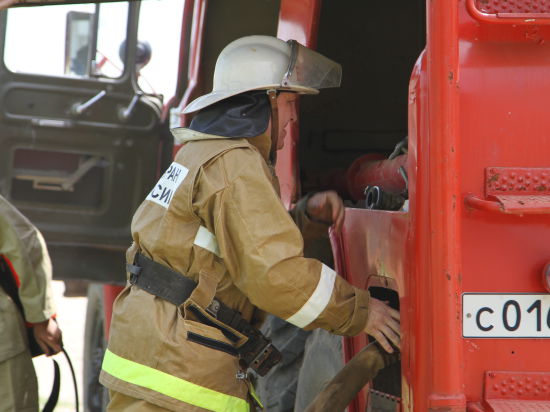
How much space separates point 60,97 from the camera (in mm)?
4746

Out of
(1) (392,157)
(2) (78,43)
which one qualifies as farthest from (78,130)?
(1) (392,157)

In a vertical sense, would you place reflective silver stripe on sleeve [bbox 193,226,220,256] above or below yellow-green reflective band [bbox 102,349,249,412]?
above

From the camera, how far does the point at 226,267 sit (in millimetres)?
2611

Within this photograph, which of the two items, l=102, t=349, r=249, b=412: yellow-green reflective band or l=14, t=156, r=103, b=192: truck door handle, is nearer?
l=102, t=349, r=249, b=412: yellow-green reflective band

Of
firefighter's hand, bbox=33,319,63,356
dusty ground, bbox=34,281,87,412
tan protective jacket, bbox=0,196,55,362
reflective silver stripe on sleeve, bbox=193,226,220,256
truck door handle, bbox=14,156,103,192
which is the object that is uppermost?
reflective silver stripe on sleeve, bbox=193,226,220,256

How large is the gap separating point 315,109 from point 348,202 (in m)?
0.68

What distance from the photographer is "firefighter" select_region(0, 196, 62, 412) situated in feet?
12.1

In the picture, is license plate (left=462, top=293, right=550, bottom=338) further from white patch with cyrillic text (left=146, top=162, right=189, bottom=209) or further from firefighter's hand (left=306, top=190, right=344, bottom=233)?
white patch with cyrillic text (left=146, top=162, right=189, bottom=209)

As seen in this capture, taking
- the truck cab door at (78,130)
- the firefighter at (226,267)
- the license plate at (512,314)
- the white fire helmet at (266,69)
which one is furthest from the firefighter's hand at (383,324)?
the truck cab door at (78,130)

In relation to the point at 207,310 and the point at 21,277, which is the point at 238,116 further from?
the point at 21,277

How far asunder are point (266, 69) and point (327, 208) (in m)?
0.48

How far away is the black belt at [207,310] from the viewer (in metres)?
2.64

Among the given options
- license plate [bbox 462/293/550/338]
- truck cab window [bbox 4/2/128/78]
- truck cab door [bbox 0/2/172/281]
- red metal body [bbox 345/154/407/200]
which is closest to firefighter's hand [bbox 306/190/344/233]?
red metal body [bbox 345/154/407/200]

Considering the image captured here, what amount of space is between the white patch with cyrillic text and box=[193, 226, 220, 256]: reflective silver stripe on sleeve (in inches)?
5.0
